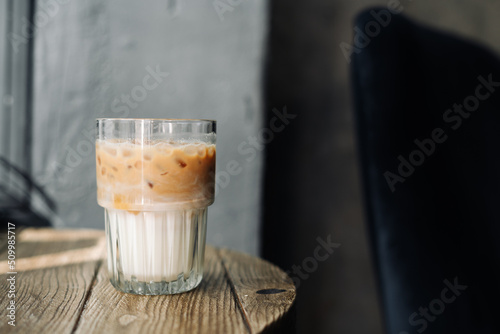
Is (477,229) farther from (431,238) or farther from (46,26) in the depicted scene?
(46,26)
